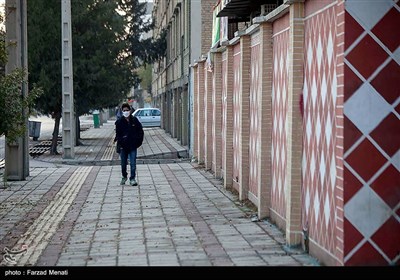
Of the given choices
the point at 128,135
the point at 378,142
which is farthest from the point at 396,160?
the point at 128,135

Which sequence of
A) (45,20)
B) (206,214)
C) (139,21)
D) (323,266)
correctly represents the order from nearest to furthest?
(323,266) < (206,214) < (45,20) < (139,21)

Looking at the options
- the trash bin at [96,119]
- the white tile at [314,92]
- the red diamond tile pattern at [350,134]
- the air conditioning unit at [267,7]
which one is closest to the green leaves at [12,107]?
the air conditioning unit at [267,7]

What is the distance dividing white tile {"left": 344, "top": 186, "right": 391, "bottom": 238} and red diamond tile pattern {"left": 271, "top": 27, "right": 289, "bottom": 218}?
275 cm

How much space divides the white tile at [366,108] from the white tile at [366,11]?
53 cm

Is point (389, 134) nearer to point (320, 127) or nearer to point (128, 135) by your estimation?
point (320, 127)

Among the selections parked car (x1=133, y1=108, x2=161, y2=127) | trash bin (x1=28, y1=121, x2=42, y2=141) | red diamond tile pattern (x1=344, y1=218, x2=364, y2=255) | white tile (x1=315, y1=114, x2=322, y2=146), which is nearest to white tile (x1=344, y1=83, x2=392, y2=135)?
red diamond tile pattern (x1=344, y1=218, x2=364, y2=255)

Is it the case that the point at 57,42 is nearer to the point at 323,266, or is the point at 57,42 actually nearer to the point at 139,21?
the point at 139,21

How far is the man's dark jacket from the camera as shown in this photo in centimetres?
1733

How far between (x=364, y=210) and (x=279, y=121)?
153 inches

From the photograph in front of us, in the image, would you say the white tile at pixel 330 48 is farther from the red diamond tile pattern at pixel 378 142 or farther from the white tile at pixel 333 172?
the white tile at pixel 333 172

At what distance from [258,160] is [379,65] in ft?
17.3

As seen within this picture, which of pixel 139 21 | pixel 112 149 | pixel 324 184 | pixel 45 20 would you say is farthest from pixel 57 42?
pixel 324 184
